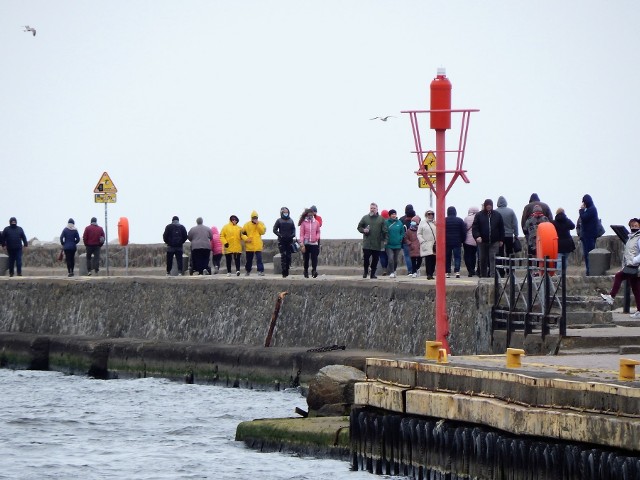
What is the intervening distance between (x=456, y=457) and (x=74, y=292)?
2136 centimetres

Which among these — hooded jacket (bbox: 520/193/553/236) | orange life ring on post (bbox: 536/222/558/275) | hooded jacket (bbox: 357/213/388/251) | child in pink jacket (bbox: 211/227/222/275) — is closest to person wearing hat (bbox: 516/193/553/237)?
hooded jacket (bbox: 520/193/553/236)

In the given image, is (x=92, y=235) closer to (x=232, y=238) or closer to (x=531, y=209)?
(x=232, y=238)

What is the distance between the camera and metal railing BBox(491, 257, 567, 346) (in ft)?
67.3

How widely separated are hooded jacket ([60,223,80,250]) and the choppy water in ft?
19.6

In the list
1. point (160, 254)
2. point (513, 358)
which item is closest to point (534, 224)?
point (513, 358)

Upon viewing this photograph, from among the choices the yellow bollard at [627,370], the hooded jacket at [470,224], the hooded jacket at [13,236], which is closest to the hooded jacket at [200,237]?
the hooded jacket at [13,236]

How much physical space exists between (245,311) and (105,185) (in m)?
7.05

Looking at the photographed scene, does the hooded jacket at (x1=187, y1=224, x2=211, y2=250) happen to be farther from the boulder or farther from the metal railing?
the boulder

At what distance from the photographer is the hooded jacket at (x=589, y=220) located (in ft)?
99.5

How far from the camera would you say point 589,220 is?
30.3 m

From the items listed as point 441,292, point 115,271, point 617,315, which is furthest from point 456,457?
point 115,271

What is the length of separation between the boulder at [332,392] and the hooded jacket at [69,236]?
19905mm

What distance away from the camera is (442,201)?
63.0 feet

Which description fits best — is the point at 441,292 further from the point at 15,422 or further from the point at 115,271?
the point at 115,271
